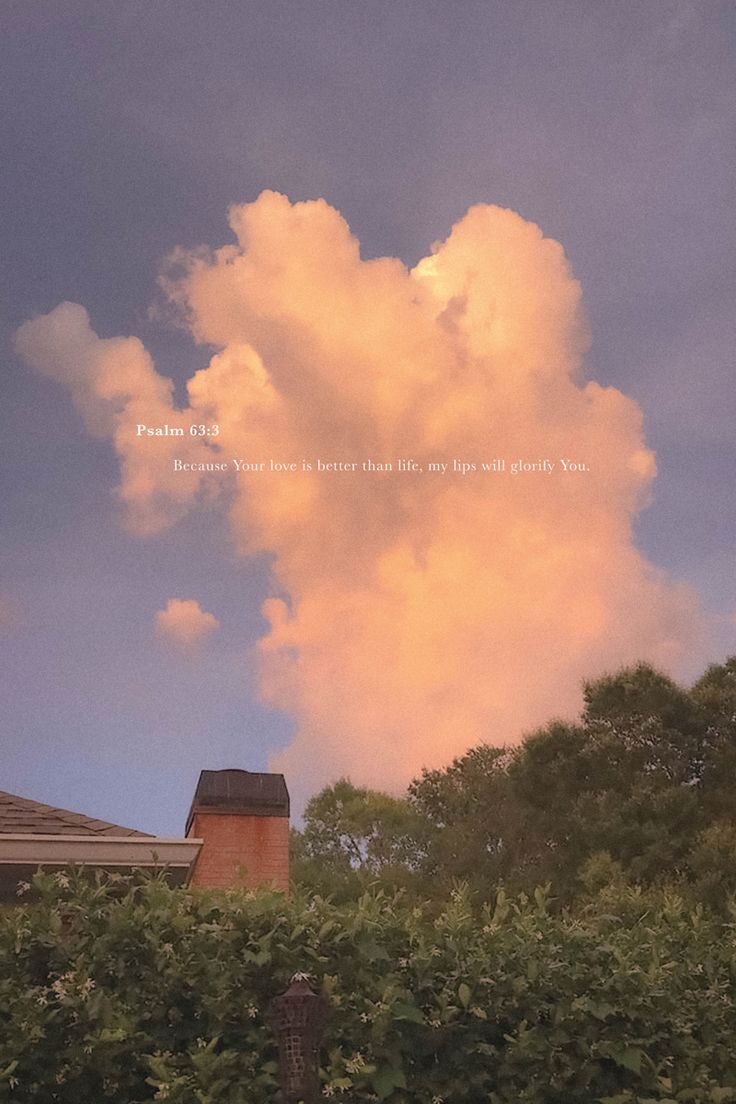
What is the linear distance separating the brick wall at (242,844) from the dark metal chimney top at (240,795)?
57mm

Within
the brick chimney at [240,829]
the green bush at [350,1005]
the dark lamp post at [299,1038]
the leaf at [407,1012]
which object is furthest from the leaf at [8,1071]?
the brick chimney at [240,829]

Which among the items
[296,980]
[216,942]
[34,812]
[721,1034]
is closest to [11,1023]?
[216,942]

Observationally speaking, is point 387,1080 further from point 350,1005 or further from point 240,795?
point 240,795

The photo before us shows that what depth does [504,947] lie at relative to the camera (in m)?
6.82

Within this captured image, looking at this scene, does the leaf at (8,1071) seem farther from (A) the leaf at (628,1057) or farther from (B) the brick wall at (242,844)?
(B) the brick wall at (242,844)

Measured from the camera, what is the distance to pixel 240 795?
42.7 ft

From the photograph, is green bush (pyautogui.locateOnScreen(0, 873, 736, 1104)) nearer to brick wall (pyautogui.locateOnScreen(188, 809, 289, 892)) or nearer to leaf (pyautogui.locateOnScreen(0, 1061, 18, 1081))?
leaf (pyautogui.locateOnScreen(0, 1061, 18, 1081))

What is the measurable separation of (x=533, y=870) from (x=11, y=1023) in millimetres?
30481

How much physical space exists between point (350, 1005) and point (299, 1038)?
0.62 m

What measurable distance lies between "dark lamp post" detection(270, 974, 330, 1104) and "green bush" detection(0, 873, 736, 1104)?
0.78 ft

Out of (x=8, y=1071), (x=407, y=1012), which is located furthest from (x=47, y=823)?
(x=407, y=1012)

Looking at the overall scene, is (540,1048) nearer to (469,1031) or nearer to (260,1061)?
(469,1031)

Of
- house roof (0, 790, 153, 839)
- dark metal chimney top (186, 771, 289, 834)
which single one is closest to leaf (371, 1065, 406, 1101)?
house roof (0, 790, 153, 839)

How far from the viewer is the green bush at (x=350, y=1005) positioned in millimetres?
6160
